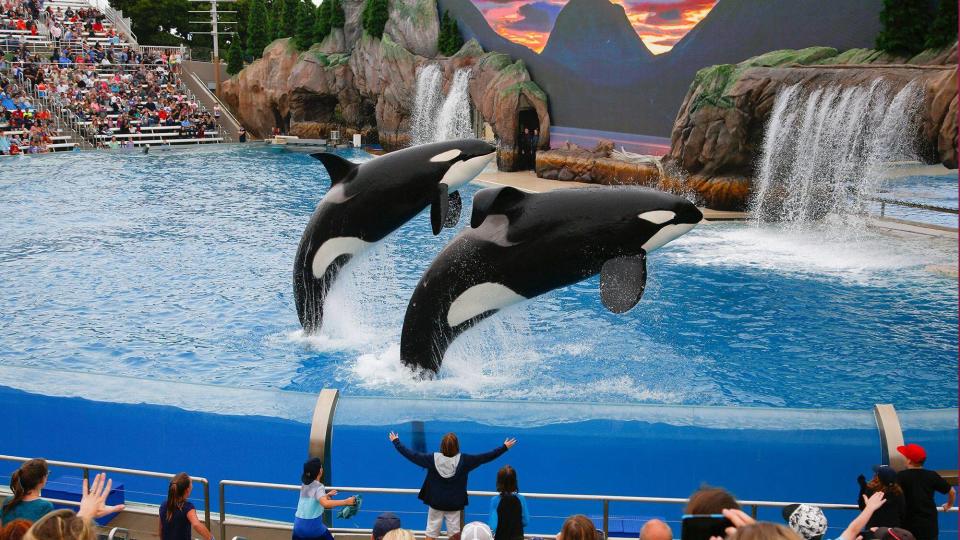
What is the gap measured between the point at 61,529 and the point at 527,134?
28.1 m

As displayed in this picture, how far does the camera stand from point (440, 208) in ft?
27.7

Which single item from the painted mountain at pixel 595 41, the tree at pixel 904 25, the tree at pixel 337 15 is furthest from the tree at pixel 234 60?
the tree at pixel 904 25

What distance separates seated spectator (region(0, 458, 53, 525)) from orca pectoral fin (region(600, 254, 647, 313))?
4.32 m

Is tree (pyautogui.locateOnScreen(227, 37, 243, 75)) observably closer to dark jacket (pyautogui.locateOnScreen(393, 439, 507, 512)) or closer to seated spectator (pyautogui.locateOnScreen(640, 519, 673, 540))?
dark jacket (pyautogui.locateOnScreen(393, 439, 507, 512))

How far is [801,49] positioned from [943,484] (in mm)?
18452

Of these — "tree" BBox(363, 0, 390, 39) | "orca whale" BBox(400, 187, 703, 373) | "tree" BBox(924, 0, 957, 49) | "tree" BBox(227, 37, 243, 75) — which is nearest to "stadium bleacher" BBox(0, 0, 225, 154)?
"tree" BBox(227, 37, 243, 75)

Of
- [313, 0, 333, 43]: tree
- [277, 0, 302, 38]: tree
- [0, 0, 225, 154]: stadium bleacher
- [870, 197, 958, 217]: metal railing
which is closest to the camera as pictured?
[870, 197, 958, 217]: metal railing

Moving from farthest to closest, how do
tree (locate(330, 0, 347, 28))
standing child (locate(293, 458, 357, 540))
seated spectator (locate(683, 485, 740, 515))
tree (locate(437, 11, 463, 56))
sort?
tree (locate(330, 0, 347, 28))
tree (locate(437, 11, 463, 56))
standing child (locate(293, 458, 357, 540))
seated spectator (locate(683, 485, 740, 515))

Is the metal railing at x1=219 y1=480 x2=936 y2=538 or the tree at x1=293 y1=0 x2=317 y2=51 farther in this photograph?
the tree at x1=293 y1=0 x2=317 y2=51

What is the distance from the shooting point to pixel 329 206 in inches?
360

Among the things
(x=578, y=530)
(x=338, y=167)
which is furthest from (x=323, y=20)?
(x=578, y=530)

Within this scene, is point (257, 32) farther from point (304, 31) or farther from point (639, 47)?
point (639, 47)

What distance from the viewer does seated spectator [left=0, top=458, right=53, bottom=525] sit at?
4289 millimetres

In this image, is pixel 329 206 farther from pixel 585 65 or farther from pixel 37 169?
pixel 37 169
